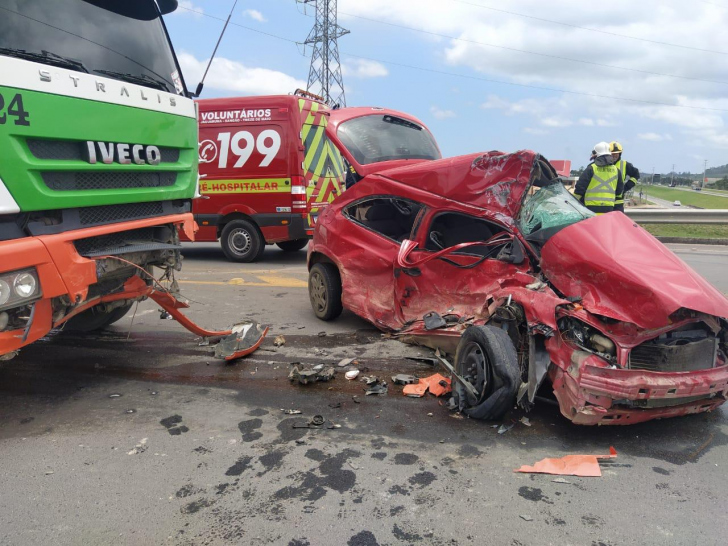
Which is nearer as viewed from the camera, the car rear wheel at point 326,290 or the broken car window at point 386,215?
the broken car window at point 386,215

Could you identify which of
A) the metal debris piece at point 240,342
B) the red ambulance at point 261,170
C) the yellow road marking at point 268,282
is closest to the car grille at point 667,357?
the metal debris piece at point 240,342

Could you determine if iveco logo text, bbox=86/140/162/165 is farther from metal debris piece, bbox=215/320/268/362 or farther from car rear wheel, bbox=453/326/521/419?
car rear wheel, bbox=453/326/521/419

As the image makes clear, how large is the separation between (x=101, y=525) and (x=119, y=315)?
3251 mm

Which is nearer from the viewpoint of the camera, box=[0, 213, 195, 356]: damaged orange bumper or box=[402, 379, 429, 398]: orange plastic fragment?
box=[0, 213, 195, 356]: damaged orange bumper

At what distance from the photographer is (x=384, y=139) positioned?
211 inches

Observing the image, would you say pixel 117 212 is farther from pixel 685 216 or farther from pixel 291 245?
pixel 685 216

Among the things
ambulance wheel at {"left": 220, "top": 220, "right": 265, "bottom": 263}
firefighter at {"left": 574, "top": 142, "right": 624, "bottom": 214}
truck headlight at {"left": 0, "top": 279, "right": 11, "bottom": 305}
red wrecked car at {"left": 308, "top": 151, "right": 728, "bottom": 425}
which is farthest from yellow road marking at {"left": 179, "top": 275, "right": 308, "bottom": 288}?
truck headlight at {"left": 0, "top": 279, "right": 11, "bottom": 305}

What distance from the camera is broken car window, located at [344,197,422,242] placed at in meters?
4.45

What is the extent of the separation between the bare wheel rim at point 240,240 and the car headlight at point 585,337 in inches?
292

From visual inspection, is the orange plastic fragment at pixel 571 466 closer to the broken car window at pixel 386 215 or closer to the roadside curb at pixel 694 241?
the broken car window at pixel 386 215

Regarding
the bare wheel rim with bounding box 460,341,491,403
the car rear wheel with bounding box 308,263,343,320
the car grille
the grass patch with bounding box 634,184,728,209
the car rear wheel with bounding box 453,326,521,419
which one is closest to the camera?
the car grille

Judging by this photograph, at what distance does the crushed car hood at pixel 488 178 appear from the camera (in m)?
3.64

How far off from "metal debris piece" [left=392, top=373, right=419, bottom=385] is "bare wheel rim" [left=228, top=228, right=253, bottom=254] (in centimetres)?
627

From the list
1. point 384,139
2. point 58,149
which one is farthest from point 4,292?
point 384,139
